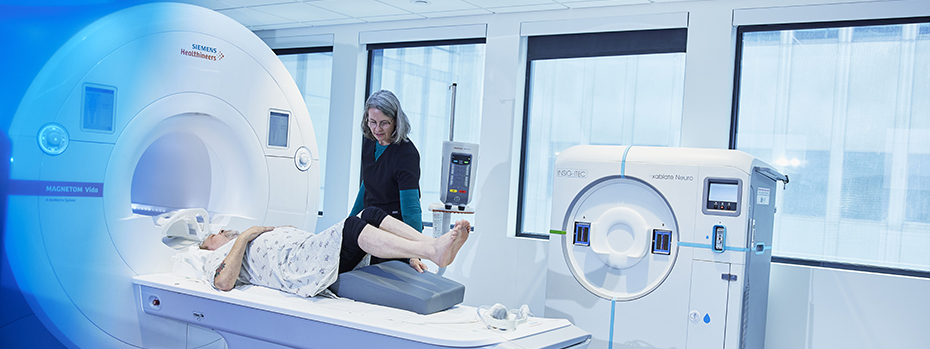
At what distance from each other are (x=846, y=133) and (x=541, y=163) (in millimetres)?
1642

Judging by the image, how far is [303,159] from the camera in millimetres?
2900

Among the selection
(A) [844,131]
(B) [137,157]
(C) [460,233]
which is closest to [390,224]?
(C) [460,233]

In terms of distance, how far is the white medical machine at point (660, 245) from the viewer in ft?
8.18

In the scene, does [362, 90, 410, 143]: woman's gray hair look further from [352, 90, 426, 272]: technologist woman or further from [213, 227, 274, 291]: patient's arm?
[213, 227, 274, 291]: patient's arm

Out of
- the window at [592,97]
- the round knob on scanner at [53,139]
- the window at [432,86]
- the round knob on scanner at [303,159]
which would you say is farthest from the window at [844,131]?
the round knob on scanner at [53,139]

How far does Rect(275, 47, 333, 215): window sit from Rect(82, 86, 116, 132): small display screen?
3.10 metres

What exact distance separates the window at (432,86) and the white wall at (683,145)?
0.59ft

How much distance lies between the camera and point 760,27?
3.51m

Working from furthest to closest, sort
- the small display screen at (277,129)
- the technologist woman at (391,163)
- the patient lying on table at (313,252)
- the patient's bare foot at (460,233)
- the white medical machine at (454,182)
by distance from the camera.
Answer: the white medical machine at (454,182), the small display screen at (277,129), the technologist woman at (391,163), the patient lying on table at (313,252), the patient's bare foot at (460,233)

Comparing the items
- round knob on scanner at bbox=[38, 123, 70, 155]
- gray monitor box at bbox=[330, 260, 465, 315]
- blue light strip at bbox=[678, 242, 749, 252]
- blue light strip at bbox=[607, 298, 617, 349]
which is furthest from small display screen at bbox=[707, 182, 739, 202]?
round knob on scanner at bbox=[38, 123, 70, 155]

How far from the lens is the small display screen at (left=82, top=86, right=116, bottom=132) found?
1.59 m

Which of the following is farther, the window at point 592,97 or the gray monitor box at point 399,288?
the window at point 592,97

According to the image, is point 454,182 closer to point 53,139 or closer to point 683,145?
point 683,145

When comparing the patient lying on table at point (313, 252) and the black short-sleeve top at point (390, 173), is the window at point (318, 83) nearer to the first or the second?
the black short-sleeve top at point (390, 173)
